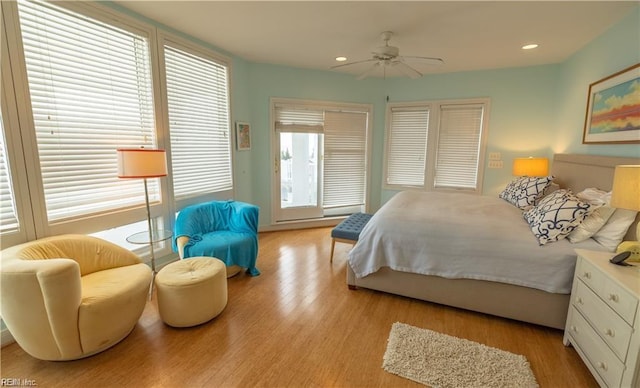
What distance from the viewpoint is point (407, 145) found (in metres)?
4.86

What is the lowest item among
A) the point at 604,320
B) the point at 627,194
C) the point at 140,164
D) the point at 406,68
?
the point at 604,320

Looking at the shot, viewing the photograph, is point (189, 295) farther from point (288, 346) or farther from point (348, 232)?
point (348, 232)

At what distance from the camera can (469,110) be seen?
4430 millimetres

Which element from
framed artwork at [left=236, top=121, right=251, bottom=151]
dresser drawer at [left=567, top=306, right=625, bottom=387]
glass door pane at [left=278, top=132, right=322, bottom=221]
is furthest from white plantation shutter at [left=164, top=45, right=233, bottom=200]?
dresser drawer at [left=567, top=306, right=625, bottom=387]

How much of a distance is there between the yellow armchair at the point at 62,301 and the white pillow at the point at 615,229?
10.9 ft

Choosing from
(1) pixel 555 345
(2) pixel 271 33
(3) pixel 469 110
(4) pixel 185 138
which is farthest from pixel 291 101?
(1) pixel 555 345

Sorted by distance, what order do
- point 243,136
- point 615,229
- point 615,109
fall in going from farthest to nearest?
point 243,136 < point 615,109 < point 615,229

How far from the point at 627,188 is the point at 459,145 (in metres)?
3.09

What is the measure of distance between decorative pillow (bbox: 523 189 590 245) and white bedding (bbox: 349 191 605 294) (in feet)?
0.18

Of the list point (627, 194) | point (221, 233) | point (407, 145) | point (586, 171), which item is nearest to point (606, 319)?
point (627, 194)

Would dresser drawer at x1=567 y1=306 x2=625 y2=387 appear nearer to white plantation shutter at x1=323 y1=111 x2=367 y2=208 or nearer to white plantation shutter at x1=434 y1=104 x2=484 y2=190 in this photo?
white plantation shutter at x1=434 y1=104 x2=484 y2=190

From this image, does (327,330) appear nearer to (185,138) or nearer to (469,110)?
(185,138)

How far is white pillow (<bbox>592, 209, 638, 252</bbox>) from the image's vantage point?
1907mm

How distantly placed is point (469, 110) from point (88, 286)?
5.05m
